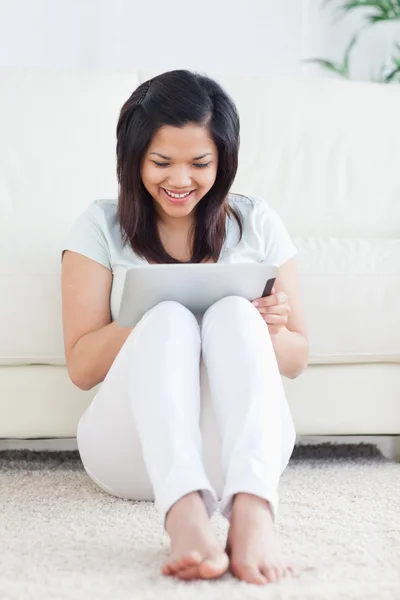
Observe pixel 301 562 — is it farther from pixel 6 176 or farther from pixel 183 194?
pixel 6 176

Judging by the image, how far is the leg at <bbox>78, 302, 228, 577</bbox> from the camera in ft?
3.41

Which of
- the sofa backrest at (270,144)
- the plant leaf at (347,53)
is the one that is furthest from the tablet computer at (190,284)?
the plant leaf at (347,53)

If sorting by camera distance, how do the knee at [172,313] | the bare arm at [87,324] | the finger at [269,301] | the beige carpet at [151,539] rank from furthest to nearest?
the bare arm at [87,324] < the finger at [269,301] < the knee at [172,313] < the beige carpet at [151,539]

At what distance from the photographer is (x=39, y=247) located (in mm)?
2002

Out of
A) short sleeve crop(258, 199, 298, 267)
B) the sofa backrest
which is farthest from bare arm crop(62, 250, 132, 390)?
the sofa backrest

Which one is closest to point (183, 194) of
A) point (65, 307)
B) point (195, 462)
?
point (65, 307)

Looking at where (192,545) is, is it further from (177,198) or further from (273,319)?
(177,198)

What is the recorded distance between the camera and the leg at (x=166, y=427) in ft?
3.41

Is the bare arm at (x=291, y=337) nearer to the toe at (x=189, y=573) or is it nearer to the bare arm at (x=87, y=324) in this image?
the bare arm at (x=87, y=324)

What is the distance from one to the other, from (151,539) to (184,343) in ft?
0.92

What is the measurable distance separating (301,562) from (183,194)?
2.29 feet

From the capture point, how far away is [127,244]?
1629mm

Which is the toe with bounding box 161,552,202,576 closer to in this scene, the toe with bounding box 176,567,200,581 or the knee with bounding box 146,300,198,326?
the toe with bounding box 176,567,200,581

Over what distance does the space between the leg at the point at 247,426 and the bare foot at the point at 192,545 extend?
0.03 metres
